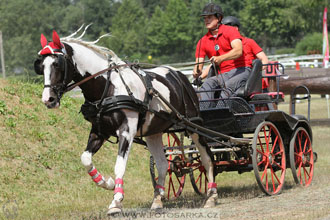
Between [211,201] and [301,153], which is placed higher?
[301,153]

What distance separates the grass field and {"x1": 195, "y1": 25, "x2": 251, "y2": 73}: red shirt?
6.04 ft

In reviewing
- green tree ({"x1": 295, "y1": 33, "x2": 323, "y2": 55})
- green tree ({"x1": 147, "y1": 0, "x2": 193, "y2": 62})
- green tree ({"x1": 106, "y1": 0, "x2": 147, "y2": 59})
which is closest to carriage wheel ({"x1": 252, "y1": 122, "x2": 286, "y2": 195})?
green tree ({"x1": 295, "y1": 33, "x2": 323, "y2": 55})

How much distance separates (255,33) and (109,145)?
73920 mm

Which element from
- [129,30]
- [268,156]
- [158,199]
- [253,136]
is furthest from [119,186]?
[129,30]

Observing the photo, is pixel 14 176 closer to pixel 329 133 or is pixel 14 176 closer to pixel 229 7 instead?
pixel 329 133

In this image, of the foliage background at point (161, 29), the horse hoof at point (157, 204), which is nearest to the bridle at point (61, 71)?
the horse hoof at point (157, 204)

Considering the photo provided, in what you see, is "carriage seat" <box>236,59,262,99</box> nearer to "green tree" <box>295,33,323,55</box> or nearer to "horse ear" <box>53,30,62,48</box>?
"horse ear" <box>53,30,62,48</box>

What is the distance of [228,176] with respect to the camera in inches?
463

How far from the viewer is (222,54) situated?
8.91 metres

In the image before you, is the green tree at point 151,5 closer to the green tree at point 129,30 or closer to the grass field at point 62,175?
the green tree at point 129,30

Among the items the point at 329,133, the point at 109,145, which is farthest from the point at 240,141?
the point at 329,133

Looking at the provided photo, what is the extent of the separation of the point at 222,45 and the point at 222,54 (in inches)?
5.1

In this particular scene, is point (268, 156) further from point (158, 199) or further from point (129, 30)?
point (129, 30)

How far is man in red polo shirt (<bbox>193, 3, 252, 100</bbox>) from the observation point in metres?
8.66
